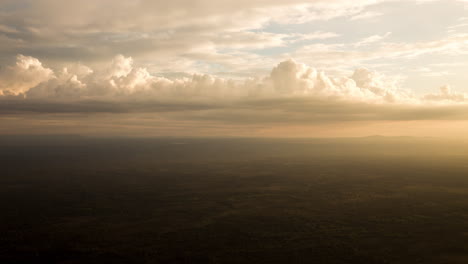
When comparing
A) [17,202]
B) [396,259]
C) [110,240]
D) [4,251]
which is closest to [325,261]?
[396,259]

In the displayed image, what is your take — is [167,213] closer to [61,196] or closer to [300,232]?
[300,232]

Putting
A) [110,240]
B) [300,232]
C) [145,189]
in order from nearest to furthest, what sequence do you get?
[110,240], [300,232], [145,189]

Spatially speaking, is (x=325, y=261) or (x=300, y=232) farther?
(x=300, y=232)

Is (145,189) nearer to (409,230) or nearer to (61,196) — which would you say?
(61,196)

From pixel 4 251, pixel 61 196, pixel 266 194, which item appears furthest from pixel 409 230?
pixel 61 196

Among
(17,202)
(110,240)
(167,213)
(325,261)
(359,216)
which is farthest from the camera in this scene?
(17,202)

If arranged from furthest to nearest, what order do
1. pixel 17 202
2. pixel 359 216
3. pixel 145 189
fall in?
pixel 145 189 → pixel 17 202 → pixel 359 216

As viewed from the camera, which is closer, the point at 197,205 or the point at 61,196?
the point at 197,205

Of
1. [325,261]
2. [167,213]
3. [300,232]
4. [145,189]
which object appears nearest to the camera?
[325,261]
